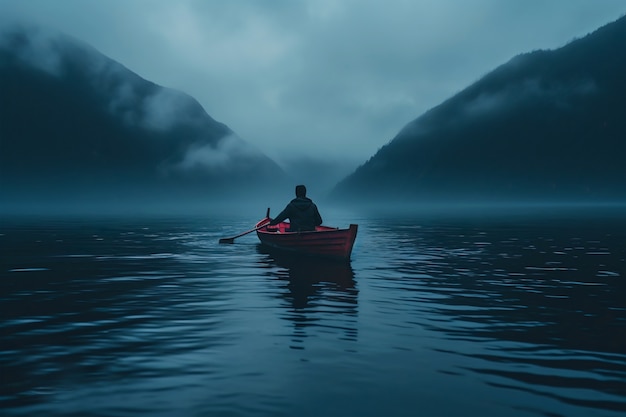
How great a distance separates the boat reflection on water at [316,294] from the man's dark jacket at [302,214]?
156 cm

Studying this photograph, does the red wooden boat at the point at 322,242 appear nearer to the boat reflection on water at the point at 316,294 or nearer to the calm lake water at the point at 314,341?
the boat reflection on water at the point at 316,294

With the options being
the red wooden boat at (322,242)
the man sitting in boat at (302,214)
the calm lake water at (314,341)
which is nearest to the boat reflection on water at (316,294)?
the calm lake water at (314,341)

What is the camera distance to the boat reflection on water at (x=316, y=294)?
1205cm

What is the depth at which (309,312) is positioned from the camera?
543 inches

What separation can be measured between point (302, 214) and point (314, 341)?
48.6ft

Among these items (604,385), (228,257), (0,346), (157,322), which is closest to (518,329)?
(604,385)

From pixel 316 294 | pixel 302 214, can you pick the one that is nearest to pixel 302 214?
pixel 302 214

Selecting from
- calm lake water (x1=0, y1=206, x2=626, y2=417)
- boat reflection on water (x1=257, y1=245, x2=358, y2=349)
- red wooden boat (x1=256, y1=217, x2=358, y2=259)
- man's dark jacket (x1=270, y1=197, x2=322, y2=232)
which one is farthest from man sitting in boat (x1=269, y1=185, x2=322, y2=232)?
calm lake water (x1=0, y1=206, x2=626, y2=417)

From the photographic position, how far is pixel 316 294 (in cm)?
1644

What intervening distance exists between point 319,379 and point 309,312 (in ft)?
17.3

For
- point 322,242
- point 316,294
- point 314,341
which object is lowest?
point 314,341

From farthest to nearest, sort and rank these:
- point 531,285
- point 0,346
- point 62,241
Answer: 1. point 62,241
2. point 531,285
3. point 0,346

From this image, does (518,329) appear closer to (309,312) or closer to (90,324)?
(309,312)

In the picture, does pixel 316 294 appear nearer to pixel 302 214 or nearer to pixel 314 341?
pixel 314 341
